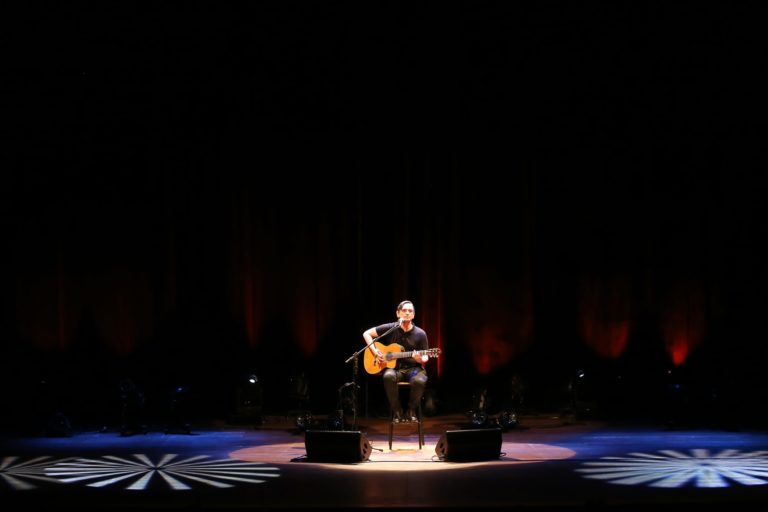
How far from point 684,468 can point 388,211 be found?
14.3 ft

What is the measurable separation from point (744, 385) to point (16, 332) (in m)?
7.61

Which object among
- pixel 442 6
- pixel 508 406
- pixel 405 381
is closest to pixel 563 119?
pixel 442 6

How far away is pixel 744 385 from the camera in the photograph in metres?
9.65

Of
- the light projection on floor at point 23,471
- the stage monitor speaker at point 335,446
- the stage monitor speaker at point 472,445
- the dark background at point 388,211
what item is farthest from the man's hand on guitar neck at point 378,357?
the light projection on floor at point 23,471

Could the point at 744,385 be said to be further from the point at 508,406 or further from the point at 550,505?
the point at 550,505

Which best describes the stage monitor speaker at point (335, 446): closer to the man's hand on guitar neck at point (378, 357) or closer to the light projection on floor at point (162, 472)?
the light projection on floor at point (162, 472)

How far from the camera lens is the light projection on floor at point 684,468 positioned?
5.98m

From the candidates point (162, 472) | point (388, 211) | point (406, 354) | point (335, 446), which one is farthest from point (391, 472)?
point (388, 211)

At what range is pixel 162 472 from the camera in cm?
653

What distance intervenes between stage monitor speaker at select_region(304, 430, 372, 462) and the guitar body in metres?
0.93

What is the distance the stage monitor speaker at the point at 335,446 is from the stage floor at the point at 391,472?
0.23 ft

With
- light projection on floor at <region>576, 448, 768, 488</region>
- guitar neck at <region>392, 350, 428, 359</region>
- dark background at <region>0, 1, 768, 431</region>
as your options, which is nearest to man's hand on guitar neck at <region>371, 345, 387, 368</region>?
guitar neck at <region>392, 350, 428, 359</region>

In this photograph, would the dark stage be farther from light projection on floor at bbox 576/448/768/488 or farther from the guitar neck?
light projection on floor at bbox 576/448/768/488

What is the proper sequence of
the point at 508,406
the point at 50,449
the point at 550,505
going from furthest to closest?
the point at 508,406 < the point at 50,449 < the point at 550,505
